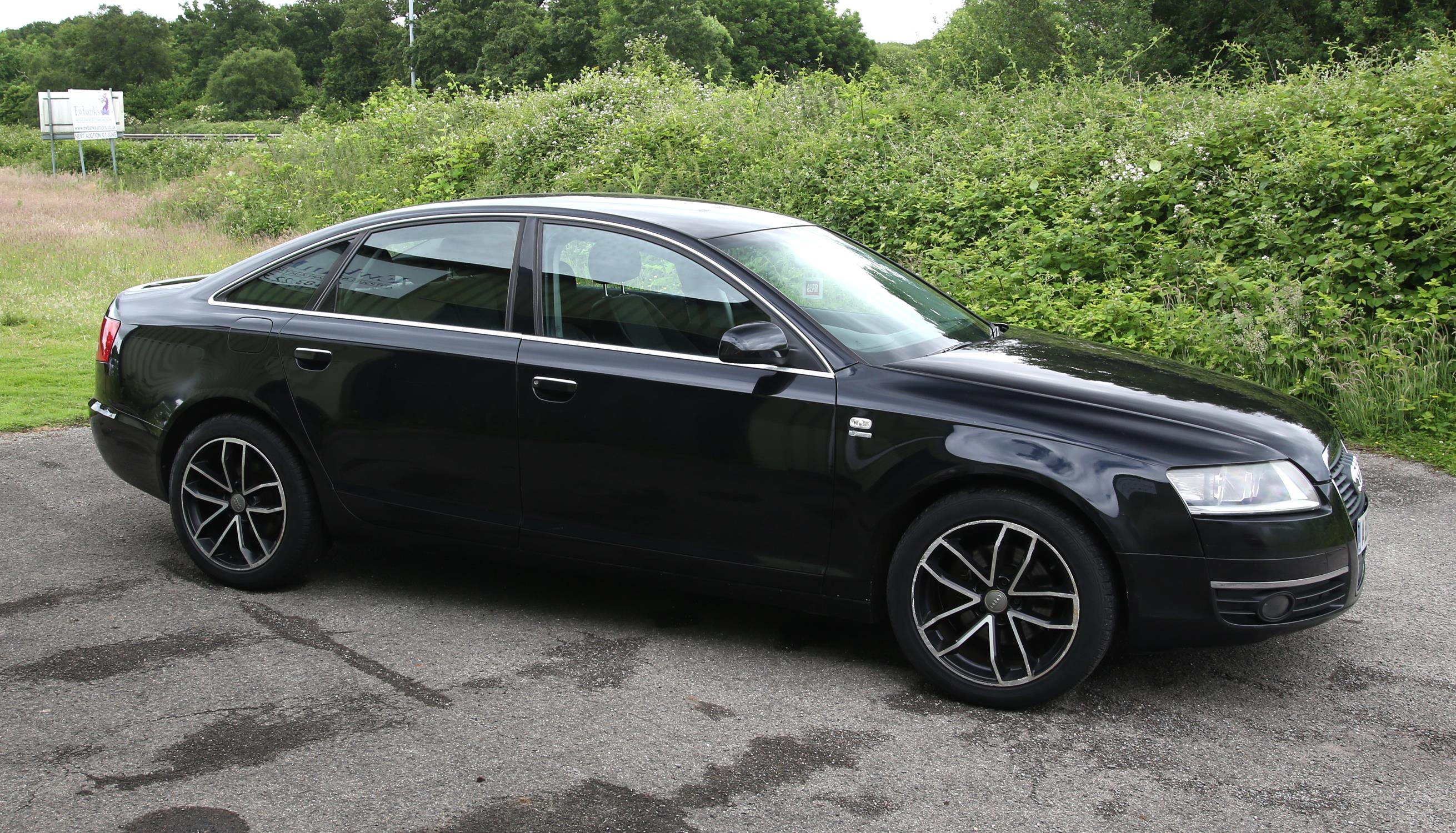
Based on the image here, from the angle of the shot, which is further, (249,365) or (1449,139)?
(1449,139)

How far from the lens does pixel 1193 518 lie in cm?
360

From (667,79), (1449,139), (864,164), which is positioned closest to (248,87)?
(667,79)

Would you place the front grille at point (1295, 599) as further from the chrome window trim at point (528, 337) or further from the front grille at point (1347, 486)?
the chrome window trim at point (528, 337)

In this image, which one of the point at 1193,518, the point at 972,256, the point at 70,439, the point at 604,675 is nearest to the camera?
the point at 1193,518

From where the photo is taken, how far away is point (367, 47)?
86062 millimetres

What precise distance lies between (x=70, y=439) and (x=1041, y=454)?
6.56 m

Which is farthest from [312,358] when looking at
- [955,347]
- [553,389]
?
[955,347]

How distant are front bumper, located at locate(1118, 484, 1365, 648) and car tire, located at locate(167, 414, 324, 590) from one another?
3.24 meters

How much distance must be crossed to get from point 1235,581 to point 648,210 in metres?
2.55

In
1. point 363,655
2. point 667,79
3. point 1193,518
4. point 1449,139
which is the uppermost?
point 667,79

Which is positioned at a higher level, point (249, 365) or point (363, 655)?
point (249, 365)

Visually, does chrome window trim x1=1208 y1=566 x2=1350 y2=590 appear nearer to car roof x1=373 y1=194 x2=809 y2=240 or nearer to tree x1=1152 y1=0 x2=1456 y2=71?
car roof x1=373 y1=194 x2=809 y2=240

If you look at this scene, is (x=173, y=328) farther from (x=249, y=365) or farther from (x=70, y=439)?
(x=70, y=439)

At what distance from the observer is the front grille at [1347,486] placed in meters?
3.93
